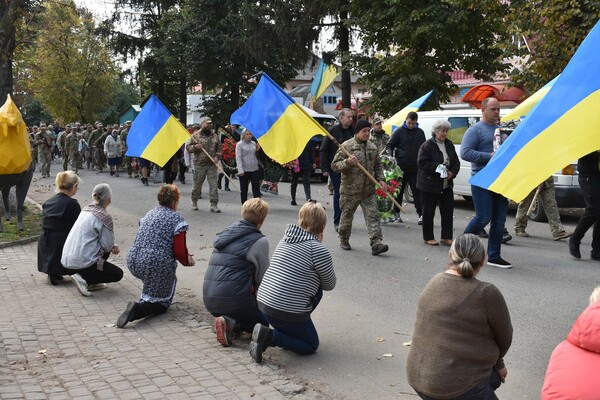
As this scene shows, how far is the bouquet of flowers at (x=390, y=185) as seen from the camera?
45.1ft

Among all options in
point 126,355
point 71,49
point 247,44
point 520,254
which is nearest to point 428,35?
point 247,44

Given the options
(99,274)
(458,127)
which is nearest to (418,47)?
(458,127)

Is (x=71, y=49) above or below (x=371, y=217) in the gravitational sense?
above

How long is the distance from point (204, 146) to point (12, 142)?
4.49 m

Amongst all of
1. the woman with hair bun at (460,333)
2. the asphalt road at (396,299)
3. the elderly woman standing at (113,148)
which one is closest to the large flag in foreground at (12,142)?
the asphalt road at (396,299)

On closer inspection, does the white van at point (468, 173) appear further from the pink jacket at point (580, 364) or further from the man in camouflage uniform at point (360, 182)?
the pink jacket at point (580, 364)

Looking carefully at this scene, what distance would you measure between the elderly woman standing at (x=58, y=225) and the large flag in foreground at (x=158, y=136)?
232 inches

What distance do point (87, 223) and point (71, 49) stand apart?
4824 centimetres

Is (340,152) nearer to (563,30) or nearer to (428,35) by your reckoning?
(563,30)

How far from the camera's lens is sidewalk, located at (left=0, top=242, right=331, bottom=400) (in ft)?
18.3

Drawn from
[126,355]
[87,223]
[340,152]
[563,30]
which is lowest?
[126,355]

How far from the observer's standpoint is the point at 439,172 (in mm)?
10844

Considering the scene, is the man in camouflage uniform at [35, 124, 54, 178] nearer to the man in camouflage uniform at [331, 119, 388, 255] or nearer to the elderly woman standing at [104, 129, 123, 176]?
the elderly woman standing at [104, 129, 123, 176]

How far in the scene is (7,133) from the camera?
12328 mm
